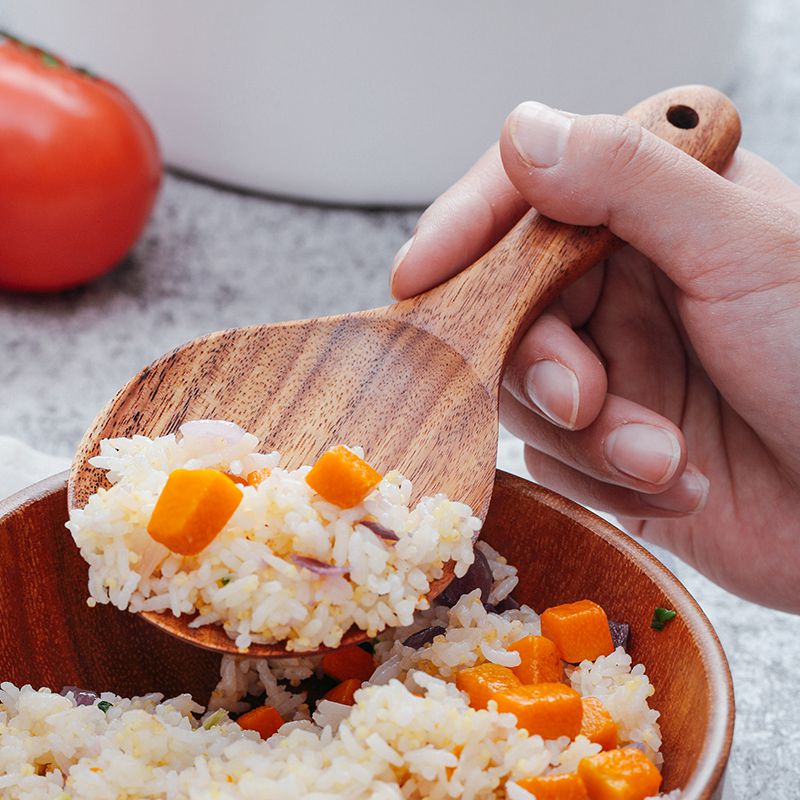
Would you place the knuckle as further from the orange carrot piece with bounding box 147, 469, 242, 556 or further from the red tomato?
the red tomato

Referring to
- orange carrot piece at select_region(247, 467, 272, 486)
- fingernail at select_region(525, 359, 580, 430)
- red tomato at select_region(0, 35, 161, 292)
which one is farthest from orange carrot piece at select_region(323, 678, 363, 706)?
red tomato at select_region(0, 35, 161, 292)

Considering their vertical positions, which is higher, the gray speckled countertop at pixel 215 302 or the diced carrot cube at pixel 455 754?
the diced carrot cube at pixel 455 754

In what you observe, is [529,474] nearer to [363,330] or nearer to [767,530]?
[767,530]

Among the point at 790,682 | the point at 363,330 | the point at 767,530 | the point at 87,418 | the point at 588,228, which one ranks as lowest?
the point at 87,418

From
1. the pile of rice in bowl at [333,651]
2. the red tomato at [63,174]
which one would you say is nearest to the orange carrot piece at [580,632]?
the pile of rice in bowl at [333,651]

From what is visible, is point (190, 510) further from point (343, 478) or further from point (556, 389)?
point (556, 389)

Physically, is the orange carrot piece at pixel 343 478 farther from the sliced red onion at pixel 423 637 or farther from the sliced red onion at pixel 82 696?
the sliced red onion at pixel 82 696

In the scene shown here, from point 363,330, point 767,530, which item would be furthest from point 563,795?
point 767,530
